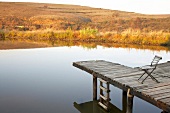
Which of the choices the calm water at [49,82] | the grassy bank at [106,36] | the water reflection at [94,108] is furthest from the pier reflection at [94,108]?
the grassy bank at [106,36]

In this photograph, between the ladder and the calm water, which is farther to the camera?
the calm water

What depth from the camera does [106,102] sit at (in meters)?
8.27

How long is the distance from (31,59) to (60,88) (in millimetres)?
7081

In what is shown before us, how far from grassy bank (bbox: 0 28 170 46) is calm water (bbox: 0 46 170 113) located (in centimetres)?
563

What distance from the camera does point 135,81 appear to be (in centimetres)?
726

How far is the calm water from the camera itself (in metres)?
8.68

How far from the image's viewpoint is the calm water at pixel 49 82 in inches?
342

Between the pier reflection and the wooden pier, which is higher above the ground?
the wooden pier

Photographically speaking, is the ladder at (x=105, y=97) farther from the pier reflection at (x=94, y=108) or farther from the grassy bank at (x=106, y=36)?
the grassy bank at (x=106, y=36)

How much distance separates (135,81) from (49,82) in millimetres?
4993

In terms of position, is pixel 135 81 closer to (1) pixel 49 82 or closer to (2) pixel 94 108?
(2) pixel 94 108

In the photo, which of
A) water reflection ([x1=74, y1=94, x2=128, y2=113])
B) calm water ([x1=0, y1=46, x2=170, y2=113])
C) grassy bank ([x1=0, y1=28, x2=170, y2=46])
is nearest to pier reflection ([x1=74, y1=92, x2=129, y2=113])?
water reflection ([x1=74, y1=94, x2=128, y2=113])

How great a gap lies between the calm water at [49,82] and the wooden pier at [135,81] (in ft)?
3.64

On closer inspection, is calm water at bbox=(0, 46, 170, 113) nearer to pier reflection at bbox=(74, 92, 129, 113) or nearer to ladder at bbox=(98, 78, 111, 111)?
pier reflection at bbox=(74, 92, 129, 113)
